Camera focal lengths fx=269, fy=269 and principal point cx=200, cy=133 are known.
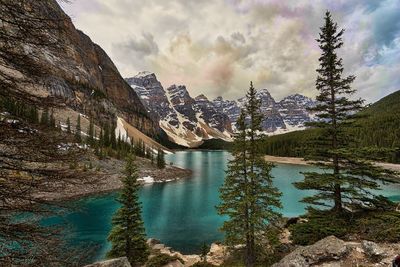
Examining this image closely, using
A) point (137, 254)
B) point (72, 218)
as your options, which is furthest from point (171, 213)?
point (137, 254)

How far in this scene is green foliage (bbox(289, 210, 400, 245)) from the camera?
14.6 m

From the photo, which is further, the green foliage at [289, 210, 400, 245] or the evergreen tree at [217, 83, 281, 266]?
the evergreen tree at [217, 83, 281, 266]

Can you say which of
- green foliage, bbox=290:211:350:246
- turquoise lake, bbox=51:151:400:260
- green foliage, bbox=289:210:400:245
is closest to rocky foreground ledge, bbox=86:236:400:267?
green foliage, bbox=289:210:400:245

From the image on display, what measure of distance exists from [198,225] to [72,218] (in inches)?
788

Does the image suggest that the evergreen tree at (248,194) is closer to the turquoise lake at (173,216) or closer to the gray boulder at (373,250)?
the gray boulder at (373,250)

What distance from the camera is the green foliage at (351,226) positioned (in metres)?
14.6

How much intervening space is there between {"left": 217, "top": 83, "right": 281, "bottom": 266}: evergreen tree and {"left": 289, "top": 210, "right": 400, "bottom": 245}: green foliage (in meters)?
2.52

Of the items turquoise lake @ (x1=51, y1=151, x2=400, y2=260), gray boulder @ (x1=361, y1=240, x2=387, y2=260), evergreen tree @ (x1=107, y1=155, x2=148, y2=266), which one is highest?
gray boulder @ (x1=361, y1=240, x2=387, y2=260)

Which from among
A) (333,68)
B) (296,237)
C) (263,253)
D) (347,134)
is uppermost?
(333,68)

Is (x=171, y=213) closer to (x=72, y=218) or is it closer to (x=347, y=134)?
(x=72, y=218)

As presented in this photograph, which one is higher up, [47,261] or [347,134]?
[347,134]

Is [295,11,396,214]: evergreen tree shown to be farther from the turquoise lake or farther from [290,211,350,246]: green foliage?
the turquoise lake

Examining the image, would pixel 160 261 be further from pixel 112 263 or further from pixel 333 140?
pixel 333 140

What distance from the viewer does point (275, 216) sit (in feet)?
65.0
